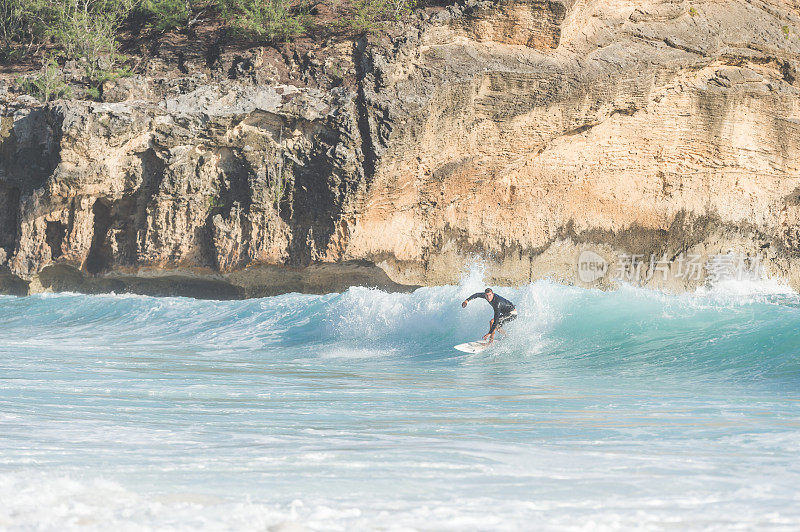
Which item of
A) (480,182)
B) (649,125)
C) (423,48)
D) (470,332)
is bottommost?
(470,332)

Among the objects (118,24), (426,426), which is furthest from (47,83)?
(426,426)

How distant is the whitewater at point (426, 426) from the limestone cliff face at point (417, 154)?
178 inches

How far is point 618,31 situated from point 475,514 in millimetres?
16012

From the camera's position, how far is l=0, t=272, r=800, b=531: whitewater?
2.93 meters

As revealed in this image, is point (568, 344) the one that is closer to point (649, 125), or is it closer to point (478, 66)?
point (478, 66)

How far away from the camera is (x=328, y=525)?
2746 mm

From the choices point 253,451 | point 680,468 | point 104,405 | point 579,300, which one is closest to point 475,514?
point 680,468

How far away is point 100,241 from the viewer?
54.5ft

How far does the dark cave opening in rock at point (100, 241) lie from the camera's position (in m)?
16.5

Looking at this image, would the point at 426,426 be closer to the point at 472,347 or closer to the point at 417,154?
the point at 472,347

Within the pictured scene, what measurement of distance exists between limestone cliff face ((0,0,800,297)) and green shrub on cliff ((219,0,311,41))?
2.96 ft

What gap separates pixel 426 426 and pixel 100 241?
13.8 m

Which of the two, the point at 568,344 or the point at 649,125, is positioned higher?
the point at 649,125

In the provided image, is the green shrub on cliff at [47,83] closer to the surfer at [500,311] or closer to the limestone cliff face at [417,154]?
the limestone cliff face at [417,154]
